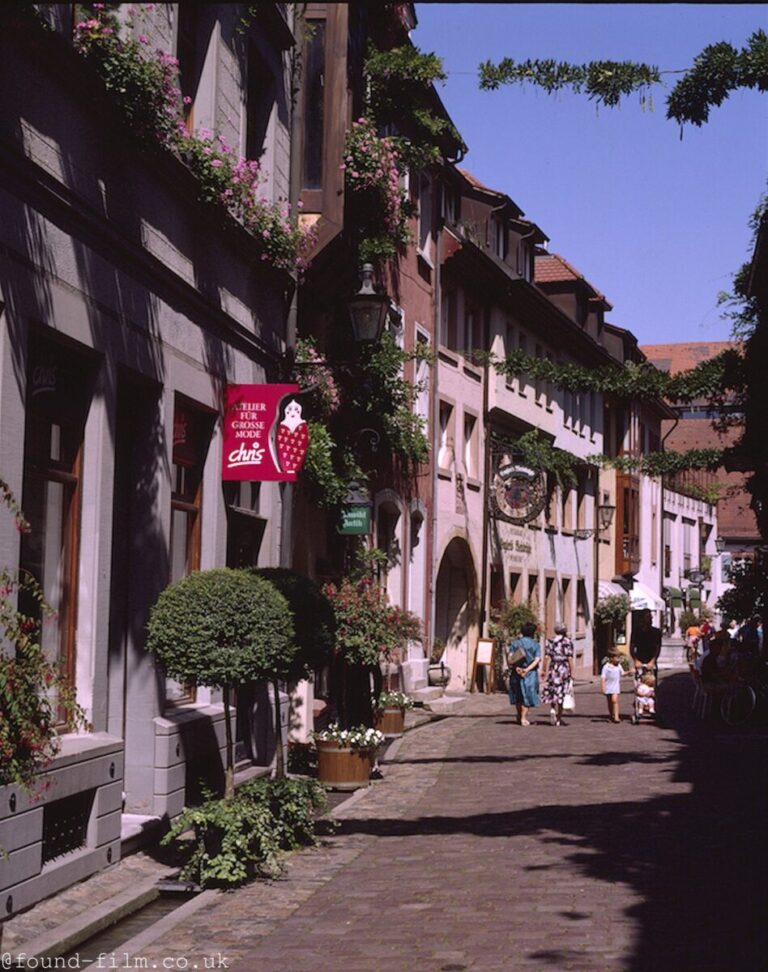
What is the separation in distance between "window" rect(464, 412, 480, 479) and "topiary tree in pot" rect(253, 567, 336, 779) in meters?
20.4

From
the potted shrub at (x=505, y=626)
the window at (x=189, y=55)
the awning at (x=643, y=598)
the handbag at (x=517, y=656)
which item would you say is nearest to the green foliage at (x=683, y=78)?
the window at (x=189, y=55)

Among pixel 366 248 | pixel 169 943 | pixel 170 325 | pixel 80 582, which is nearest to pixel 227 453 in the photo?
pixel 170 325

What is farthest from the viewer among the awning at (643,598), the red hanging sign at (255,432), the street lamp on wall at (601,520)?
the awning at (643,598)

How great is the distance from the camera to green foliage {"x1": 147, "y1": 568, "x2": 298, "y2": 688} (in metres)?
10.1

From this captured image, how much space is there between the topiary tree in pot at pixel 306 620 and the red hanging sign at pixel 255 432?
167 cm

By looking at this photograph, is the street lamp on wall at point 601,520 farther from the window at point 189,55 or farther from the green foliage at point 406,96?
the window at point 189,55

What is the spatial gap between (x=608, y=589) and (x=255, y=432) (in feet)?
123

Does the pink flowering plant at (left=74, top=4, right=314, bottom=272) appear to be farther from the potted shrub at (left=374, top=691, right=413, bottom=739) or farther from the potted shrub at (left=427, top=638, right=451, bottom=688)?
the potted shrub at (left=427, top=638, right=451, bottom=688)

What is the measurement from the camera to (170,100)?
11.2 m

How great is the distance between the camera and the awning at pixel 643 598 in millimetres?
53419

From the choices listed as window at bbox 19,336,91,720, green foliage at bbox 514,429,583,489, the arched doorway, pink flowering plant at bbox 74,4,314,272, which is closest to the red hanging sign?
pink flowering plant at bbox 74,4,314,272

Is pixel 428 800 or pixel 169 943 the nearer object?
pixel 169 943

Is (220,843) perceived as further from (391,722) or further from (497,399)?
(497,399)

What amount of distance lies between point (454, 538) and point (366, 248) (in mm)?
11043
